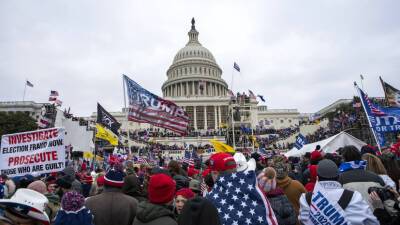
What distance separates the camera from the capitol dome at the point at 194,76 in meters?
102

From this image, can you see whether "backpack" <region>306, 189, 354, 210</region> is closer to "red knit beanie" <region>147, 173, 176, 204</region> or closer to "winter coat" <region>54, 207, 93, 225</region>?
"red knit beanie" <region>147, 173, 176, 204</region>

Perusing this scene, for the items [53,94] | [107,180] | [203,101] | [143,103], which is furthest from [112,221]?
[203,101]

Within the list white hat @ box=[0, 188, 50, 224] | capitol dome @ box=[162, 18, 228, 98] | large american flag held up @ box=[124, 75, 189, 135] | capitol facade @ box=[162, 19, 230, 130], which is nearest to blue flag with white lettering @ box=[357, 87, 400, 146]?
large american flag held up @ box=[124, 75, 189, 135]

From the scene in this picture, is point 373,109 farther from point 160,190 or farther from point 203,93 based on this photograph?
point 203,93

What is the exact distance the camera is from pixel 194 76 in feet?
336

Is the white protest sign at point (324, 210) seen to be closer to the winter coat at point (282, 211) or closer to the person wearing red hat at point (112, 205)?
the winter coat at point (282, 211)

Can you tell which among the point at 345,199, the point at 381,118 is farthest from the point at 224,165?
the point at 381,118

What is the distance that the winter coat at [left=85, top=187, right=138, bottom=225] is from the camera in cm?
440

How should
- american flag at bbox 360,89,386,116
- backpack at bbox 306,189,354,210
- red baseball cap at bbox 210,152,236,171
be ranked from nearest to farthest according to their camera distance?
1. backpack at bbox 306,189,354,210
2. red baseball cap at bbox 210,152,236,171
3. american flag at bbox 360,89,386,116

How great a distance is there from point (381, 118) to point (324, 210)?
31.9ft

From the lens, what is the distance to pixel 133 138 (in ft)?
192

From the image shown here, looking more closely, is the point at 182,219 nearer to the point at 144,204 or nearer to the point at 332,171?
the point at 144,204

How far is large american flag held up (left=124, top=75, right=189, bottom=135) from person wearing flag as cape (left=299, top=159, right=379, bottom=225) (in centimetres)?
1149

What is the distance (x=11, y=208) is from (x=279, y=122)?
102951 mm
